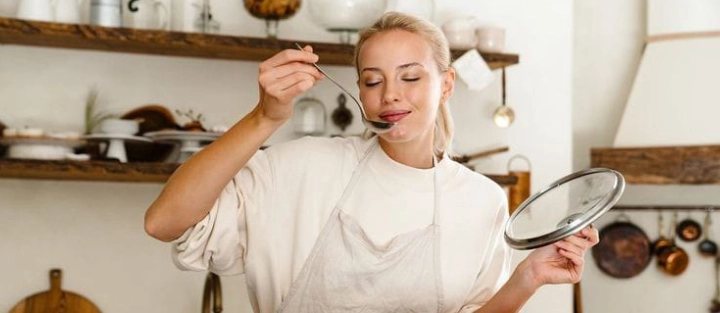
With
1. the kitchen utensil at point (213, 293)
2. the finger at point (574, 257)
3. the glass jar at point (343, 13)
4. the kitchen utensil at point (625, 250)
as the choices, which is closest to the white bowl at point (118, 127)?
the kitchen utensil at point (213, 293)

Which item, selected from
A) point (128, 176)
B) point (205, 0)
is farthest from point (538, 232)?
point (205, 0)

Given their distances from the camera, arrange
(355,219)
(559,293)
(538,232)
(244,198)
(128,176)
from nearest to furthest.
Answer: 1. (538,232)
2. (244,198)
3. (355,219)
4. (128,176)
5. (559,293)

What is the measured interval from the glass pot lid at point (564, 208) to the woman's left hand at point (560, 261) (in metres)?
0.05

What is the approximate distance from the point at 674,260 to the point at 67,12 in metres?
2.35

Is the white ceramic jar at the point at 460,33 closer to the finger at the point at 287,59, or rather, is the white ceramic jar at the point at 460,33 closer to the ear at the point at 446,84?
the ear at the point at 446,84

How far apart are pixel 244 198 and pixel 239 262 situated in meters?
0.15

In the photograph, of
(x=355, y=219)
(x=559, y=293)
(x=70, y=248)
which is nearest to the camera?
(x=355, y=219)

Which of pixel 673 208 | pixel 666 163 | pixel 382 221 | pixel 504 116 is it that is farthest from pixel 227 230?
pixel 673 208

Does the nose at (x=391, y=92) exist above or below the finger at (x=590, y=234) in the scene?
above

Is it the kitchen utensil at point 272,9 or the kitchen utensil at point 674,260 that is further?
the kitchen utensil at point 674,260

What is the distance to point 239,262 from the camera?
2041mm

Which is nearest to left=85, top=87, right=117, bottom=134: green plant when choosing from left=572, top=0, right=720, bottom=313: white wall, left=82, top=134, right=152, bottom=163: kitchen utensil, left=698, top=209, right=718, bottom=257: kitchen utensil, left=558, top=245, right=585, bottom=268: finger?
left=82, top=134, right=152, bottom=163: kitchen utensil

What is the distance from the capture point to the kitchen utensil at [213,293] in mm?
2975

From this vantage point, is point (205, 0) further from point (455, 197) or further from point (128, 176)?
point (455, 197)
